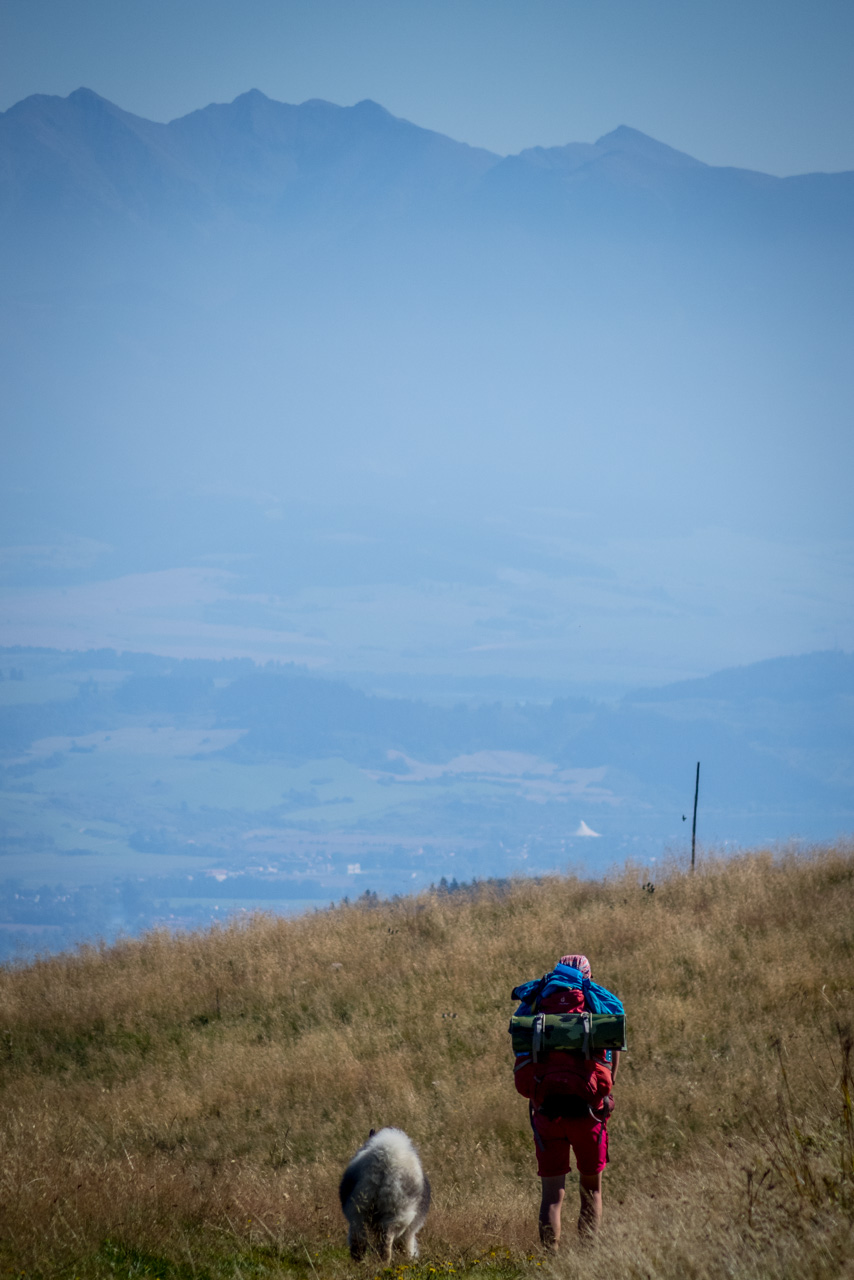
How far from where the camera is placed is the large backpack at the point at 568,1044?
20.5 feet

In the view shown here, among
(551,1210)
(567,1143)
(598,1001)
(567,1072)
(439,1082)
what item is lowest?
(439,1082)

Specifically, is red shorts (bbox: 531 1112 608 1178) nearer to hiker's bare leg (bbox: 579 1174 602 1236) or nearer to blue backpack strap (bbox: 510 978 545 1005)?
hiker's bare leg (bbox: 579 1174 602 1236)

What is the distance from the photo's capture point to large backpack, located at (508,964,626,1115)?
20.5 feet

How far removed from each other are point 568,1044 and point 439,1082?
6675 millimetres

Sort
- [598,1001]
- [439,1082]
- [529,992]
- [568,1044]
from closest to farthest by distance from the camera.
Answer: [568,1044] < [598,1001] < [529,992] < [439,1082]

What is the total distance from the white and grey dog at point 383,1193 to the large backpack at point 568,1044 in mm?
908

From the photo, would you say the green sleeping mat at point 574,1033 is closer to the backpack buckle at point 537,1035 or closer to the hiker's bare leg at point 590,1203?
the backpack buckle at point 537,1035

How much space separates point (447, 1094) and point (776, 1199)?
661 centimetres

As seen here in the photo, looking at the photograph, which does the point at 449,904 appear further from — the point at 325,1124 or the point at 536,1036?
the point at 536,1036

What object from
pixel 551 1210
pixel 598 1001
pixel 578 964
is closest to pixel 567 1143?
pixel 551 1210

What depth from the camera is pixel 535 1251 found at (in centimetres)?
740

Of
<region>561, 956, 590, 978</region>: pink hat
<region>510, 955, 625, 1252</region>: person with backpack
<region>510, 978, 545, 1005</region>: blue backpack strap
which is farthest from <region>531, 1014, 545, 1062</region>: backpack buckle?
<region>561, 956, 590, 978</region>: pink hat

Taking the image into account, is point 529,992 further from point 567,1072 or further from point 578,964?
point 567,1072

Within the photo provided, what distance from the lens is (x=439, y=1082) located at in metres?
12.3
